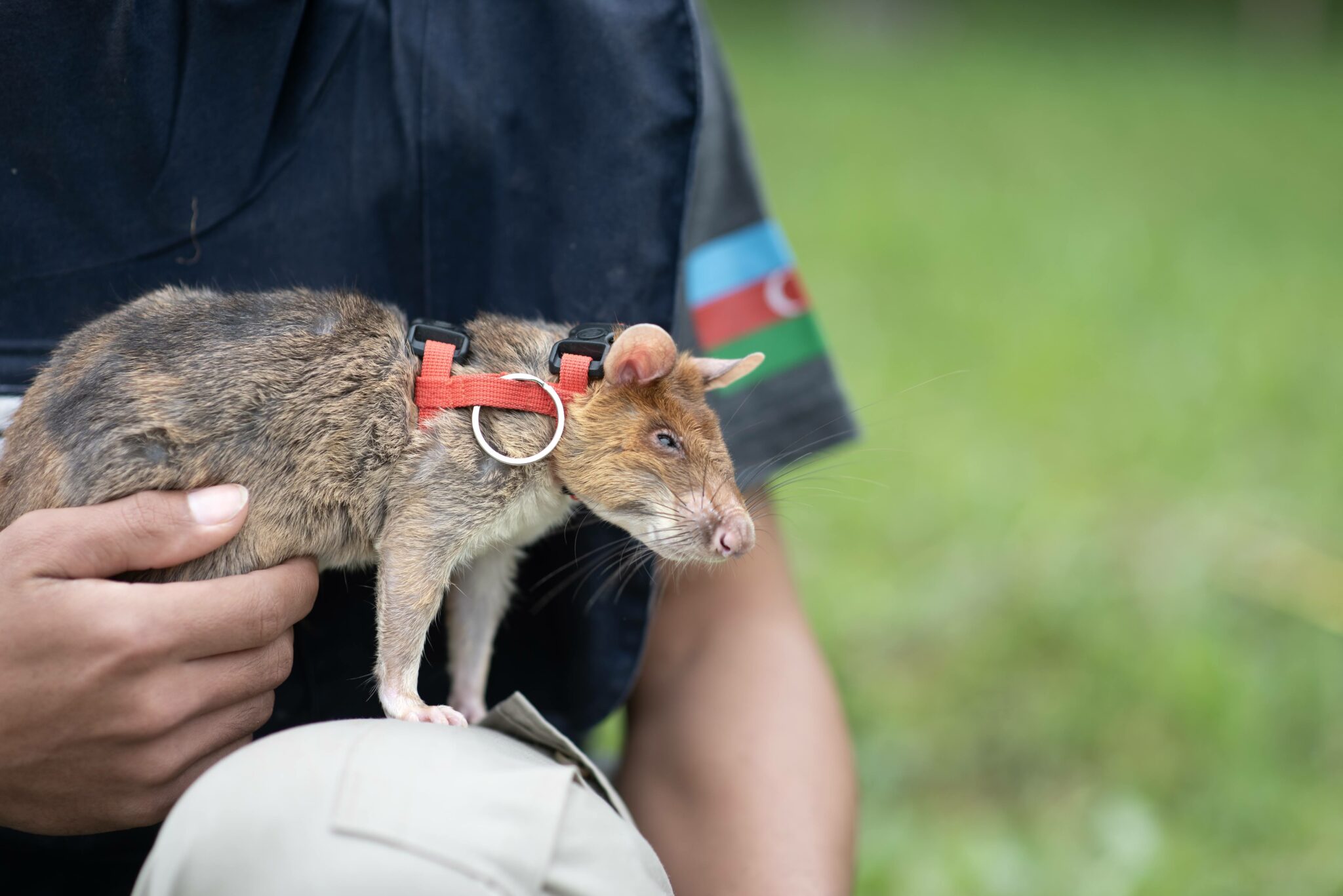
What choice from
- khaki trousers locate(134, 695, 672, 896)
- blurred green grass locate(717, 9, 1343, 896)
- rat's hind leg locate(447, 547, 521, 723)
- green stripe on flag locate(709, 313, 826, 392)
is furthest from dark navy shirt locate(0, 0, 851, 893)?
blurred green grass locate(717, 9, 1343, 896)

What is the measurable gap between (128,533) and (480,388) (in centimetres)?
55

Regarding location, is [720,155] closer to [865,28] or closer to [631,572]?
[631,572]

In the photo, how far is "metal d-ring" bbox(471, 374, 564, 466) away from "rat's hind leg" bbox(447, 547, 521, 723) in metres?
0.31

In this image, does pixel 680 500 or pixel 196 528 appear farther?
pixel 680 500

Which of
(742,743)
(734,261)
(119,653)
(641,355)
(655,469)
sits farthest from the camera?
(734,261)

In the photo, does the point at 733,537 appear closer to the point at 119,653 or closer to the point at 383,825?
the point at 383,825

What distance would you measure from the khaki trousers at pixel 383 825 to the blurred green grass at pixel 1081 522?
991mm

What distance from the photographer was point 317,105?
2158 mm

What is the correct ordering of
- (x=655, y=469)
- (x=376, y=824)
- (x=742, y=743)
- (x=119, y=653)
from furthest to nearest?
1. (x=742, y=743)
2. (x=655, y=469)
3. (x=119, y=653)
4. (x=376, y=824)

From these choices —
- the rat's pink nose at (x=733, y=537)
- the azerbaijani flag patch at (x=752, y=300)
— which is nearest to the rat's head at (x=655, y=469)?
the rat's pink nose at (x=733, y=537)

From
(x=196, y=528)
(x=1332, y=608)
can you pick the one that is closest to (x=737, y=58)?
(x=1332, y=608)

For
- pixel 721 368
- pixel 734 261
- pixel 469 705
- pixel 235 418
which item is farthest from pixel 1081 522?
pixel 235 418

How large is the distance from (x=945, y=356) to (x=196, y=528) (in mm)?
5155

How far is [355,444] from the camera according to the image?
1843mm
